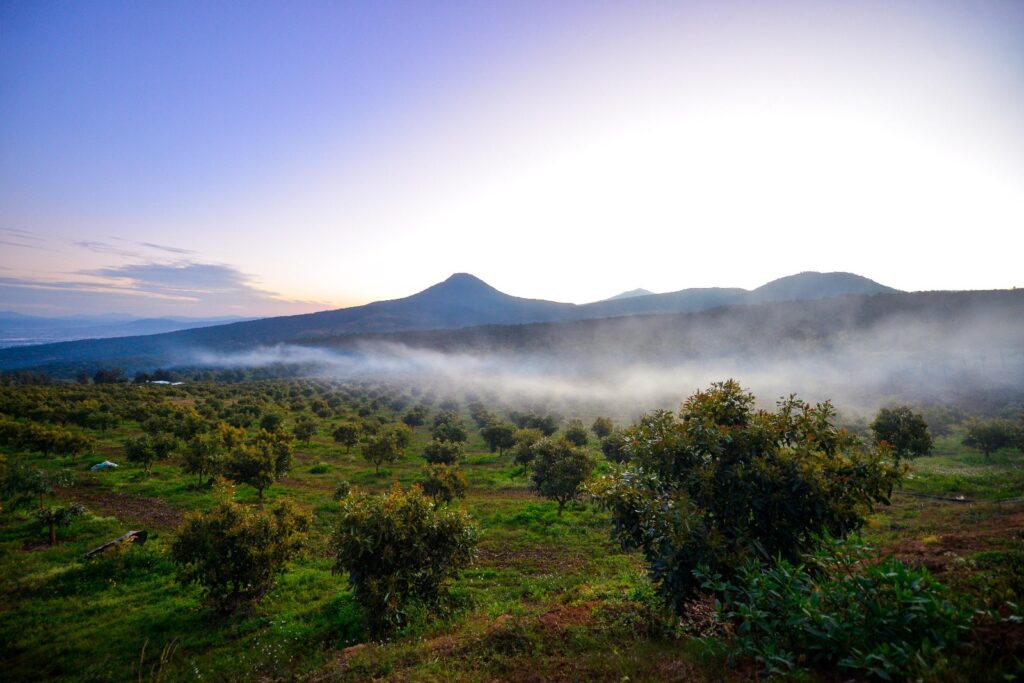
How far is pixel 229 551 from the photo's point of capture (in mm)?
13977

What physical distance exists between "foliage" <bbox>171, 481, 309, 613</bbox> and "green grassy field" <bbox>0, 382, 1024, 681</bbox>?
1160 mm

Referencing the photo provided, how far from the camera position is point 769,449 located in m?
8.69

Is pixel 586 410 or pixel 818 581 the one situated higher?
pixel 818 581

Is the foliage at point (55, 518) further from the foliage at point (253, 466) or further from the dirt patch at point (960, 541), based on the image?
the dirt patch at point (960, 541)

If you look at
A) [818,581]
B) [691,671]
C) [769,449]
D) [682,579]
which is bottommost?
[691,671]

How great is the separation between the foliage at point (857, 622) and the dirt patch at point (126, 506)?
30004mm

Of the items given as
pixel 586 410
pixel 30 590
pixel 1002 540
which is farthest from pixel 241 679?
pixel 586 410

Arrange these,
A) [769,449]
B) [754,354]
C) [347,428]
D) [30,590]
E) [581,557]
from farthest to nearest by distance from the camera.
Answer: [754,354] < [347,428] < [581,557] < [30,590] < [769,449]

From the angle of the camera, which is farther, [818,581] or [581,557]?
[581,557]

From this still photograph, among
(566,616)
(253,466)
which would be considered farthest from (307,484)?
(566,616)

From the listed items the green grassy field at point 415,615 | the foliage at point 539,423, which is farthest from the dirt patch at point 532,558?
the foliage at point 539,423

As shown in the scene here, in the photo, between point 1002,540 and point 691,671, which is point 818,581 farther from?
point 1002,540

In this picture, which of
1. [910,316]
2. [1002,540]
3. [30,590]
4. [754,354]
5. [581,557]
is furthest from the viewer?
[754,354]

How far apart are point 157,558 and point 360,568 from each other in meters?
14.7
